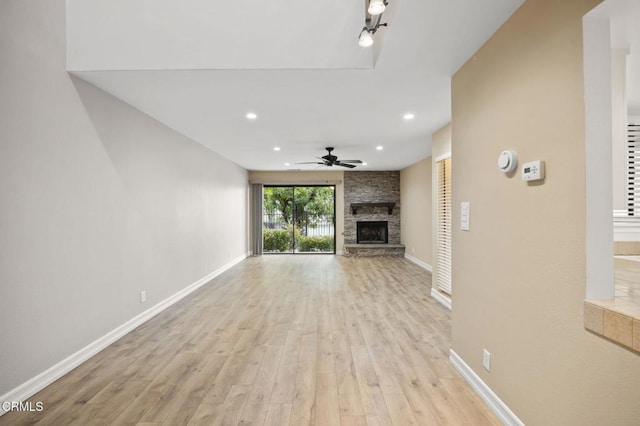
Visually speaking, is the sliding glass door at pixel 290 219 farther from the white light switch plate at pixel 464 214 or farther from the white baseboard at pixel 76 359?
the white light switch plate at pixel 464 214

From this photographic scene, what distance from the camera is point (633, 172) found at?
7.79ft

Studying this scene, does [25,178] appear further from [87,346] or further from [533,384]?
[533,384]

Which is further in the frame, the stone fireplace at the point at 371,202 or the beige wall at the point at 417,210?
the stone fireplace at the point at 371,202

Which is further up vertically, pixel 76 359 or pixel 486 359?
pixel 486 359

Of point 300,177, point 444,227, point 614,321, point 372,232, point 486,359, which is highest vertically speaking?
point 300,177

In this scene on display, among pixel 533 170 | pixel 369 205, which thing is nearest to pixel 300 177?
pixel 369 205

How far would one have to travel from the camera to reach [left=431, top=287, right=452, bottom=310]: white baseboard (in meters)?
3.99

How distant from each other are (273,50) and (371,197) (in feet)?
22.4

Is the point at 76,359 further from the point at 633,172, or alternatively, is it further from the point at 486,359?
the point at 633,172

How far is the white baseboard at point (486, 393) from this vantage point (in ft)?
5.82

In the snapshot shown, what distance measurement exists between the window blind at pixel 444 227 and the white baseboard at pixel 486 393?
1807 mm

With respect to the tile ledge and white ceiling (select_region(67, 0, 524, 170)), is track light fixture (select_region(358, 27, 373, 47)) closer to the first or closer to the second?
white ceiling (select_region(67, 0, 524, 170))

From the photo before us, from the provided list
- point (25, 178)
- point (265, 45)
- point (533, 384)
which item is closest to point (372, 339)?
point (533, 384)

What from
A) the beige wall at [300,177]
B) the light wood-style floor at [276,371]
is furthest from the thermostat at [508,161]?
the beige wall at [300,177]
